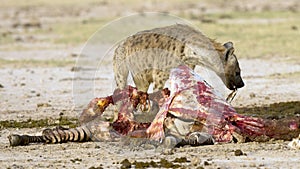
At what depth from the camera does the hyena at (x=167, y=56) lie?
9.43 metres

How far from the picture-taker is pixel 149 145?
311 inches

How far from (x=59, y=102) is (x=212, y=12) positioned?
18405 millimetres

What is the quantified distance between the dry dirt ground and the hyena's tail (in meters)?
0.10

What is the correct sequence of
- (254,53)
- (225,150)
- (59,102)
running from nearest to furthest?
(225,150)
(59,102)
(254,53)

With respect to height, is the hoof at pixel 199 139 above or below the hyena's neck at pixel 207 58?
below

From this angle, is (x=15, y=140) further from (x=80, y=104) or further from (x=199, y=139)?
(x=80, y=104)

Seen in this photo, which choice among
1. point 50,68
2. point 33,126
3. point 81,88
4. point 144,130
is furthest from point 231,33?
point 144,130

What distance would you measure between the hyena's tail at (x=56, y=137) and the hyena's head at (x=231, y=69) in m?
1.92

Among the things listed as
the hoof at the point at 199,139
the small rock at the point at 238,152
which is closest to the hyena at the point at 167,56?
the hoof at the point at 199,139

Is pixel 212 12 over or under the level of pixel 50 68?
over

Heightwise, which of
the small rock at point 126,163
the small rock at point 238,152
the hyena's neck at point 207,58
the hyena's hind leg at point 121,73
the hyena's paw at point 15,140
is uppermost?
the hyena's neck at point 207,58

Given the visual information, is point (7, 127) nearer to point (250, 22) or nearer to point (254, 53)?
point (254, 53)

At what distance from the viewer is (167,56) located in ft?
31.0

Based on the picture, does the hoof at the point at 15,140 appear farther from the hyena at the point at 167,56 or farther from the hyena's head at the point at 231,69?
the hyena's head at the point at 231,69
